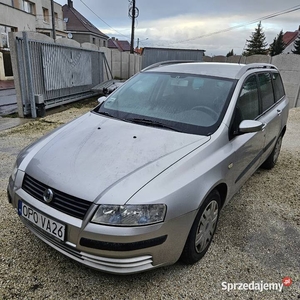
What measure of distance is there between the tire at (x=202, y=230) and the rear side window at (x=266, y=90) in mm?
1706

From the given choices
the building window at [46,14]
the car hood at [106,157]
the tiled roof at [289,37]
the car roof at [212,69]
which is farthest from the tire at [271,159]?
the tiled roof at [289,37]

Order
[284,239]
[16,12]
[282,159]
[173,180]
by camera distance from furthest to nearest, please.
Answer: [16,12] → [282,159] → [284,239] → [173,180]

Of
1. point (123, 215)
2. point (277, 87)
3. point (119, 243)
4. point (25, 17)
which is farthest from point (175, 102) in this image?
point (25, 17)

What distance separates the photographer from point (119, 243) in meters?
1.64

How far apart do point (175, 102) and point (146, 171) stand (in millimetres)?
1149

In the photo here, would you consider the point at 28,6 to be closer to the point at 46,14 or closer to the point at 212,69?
the point at 46,14

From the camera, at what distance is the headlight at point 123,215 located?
1.64 m

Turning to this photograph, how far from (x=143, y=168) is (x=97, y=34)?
41.4 metres

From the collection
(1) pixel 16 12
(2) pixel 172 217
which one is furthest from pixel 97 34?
(2) pixel 172 217

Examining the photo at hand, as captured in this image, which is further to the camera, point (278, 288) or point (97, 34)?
point (97, 34)

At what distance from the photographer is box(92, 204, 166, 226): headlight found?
1.64 meters

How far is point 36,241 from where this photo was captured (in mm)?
2367

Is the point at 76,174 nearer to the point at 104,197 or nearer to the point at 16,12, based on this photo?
the point at 104,197

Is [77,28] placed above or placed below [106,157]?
above
